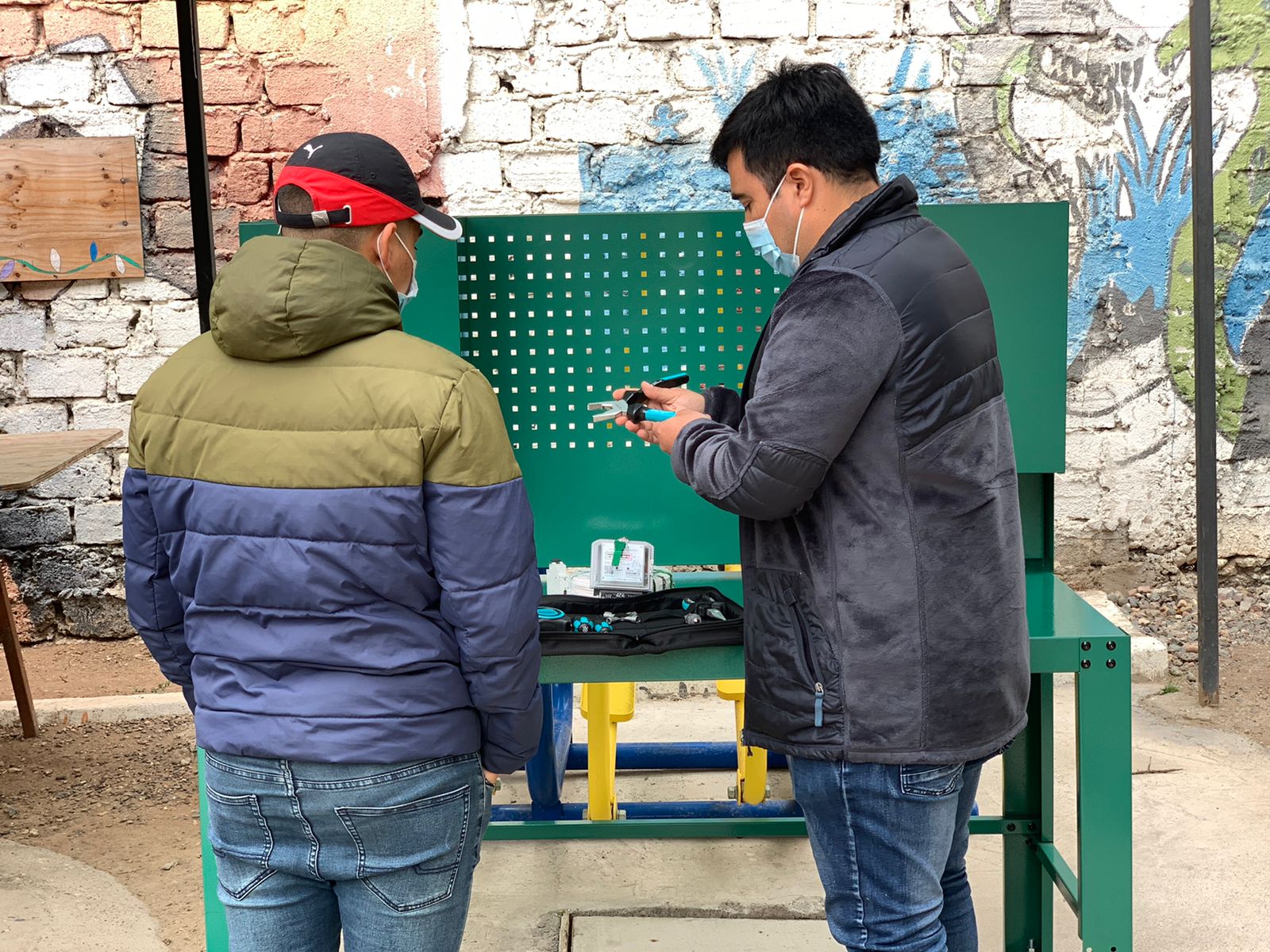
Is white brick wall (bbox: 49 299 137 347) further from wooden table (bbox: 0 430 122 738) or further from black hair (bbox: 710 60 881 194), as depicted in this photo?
black hair (bbox: 710 60 881 194)

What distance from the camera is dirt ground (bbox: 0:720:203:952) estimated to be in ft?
10.4

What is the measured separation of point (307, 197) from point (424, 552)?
1.81ft

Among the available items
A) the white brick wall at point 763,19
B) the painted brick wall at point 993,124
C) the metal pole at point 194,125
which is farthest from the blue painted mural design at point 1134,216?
the metal pole at point 194,125

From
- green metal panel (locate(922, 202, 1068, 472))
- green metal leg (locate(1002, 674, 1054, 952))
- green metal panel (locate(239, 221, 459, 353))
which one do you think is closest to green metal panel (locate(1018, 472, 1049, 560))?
green metal panel (locate(922, 202, 1068, 472))

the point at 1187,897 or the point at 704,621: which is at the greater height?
the point at 704,621

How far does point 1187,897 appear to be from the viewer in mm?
2969

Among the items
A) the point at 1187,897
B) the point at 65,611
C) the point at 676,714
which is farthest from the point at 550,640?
the point at 65,611

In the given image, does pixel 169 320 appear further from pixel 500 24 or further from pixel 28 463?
pixel 500 24

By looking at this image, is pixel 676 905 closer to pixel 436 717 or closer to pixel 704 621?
pixel 704 621

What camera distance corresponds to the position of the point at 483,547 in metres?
1.46

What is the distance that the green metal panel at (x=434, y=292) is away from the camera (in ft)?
8.40

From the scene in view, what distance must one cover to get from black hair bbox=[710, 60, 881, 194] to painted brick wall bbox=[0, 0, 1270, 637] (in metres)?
2.90

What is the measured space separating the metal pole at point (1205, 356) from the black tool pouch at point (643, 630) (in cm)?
261

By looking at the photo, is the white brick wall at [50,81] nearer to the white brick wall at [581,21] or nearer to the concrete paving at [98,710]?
the white brick wall at [581,21]
